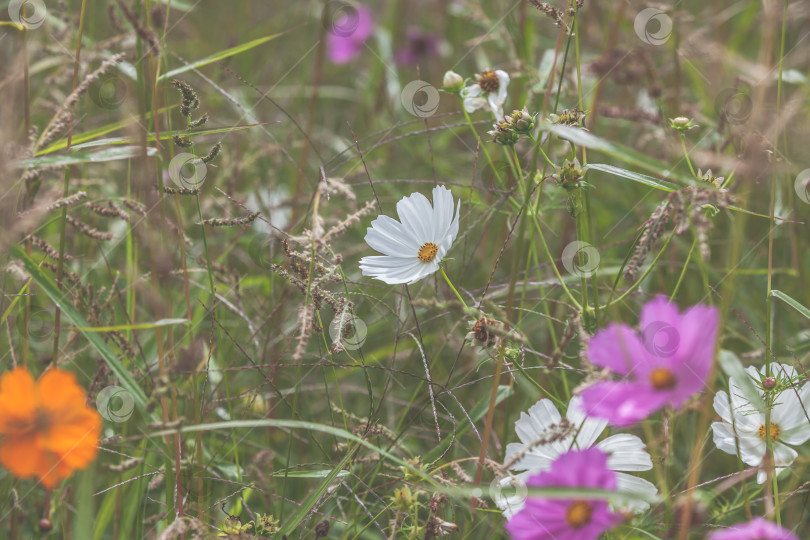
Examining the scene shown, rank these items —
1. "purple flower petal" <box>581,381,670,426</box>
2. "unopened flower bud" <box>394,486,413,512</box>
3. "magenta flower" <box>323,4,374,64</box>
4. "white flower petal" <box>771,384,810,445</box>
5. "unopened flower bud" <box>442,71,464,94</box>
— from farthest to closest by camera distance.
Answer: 1. "magenta flower" <box>323,4,374,64</box>
2. "unopened flower bud" <box>442,71,464,94</box>
3. "white flower petal" <box>771,384,810,445</box>
4. "unopened flower bud" <box>394,486,413,512</box>
5. "purple flower petal" <box>581,381,670,426</box>

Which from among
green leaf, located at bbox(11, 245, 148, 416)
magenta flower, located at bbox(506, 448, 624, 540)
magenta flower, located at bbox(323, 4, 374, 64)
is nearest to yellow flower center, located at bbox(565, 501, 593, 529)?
magenta flower, located at bbox(506, 448, 624, 540)

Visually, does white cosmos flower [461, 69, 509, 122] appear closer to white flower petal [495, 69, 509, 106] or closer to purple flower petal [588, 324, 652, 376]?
white flower petal [495, 69, 509, 106]

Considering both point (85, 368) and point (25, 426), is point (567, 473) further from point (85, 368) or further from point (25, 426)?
point (85, 368)

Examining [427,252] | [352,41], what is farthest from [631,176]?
[352,41]

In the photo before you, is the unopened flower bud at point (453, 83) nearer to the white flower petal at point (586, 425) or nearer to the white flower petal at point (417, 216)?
the white flower petal at point (417, 216)

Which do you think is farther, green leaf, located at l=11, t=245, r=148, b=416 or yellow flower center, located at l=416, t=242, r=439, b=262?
yellow flower center, located at l=416, t=242, r=439, b=262

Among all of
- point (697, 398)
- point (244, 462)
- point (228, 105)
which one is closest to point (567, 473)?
point (697, 398)

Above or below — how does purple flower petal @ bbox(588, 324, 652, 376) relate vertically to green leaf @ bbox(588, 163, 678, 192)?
below
